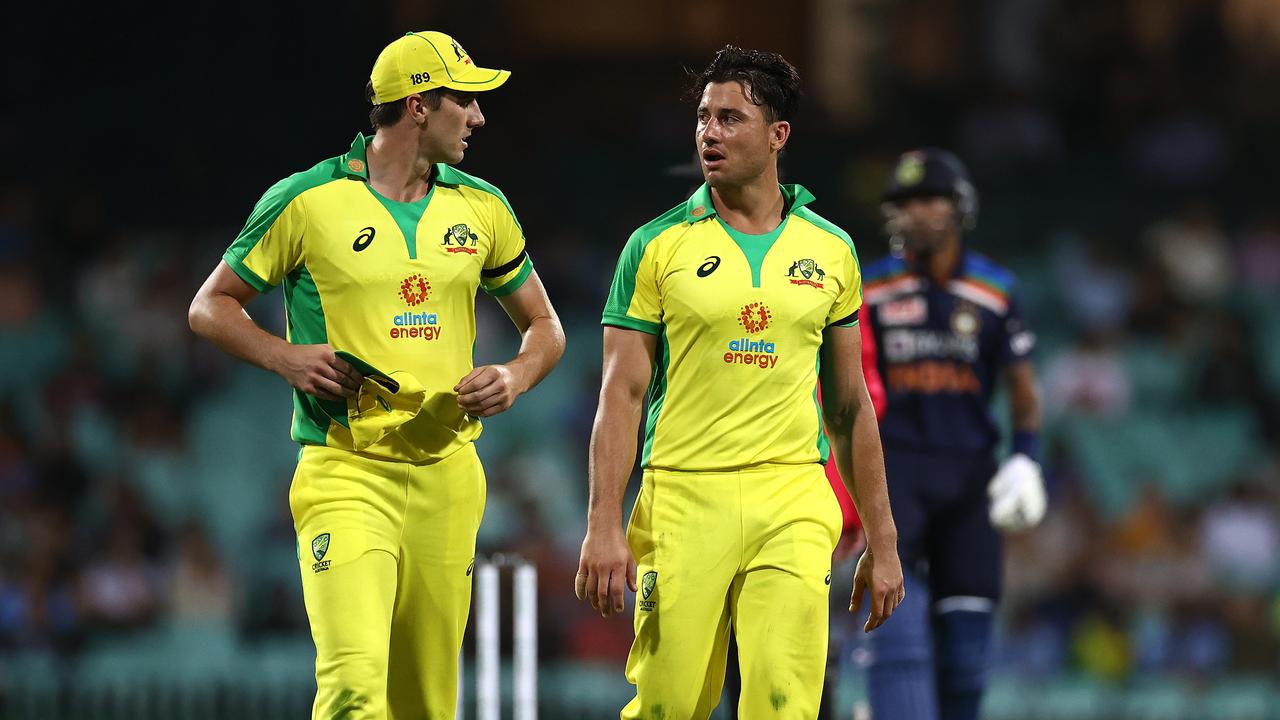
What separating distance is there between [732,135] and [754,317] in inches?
20.1

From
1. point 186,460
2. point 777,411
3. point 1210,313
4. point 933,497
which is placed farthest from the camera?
point 1210,313

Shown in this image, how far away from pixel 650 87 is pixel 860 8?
2.12m

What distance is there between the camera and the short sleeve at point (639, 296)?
5.29 meters

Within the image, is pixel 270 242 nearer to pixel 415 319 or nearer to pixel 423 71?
pixel 415 319

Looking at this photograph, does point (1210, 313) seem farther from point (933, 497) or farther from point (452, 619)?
point (452, 619)

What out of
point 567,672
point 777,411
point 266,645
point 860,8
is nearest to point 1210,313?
point 860,8

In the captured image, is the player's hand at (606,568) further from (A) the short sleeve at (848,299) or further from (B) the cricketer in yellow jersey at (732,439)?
(A) the short sleeve at (848,299)

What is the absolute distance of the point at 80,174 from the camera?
1519 cm

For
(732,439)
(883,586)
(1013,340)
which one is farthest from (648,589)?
(1013,340)

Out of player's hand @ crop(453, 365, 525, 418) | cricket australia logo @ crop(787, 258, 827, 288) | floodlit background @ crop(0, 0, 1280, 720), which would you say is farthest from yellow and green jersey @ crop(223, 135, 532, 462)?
floodlit background @ crop(0, 0, 1280, 720)

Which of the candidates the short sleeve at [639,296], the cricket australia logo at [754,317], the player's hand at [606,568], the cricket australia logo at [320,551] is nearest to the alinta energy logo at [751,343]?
the cricket australia logo at [754,317]

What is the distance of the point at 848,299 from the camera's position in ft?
17.8

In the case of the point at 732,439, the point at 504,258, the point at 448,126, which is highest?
the point at 448,126

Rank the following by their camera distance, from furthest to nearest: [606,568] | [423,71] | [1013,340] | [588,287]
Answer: [588,287], [1013,340], [423,71], [606,568]
